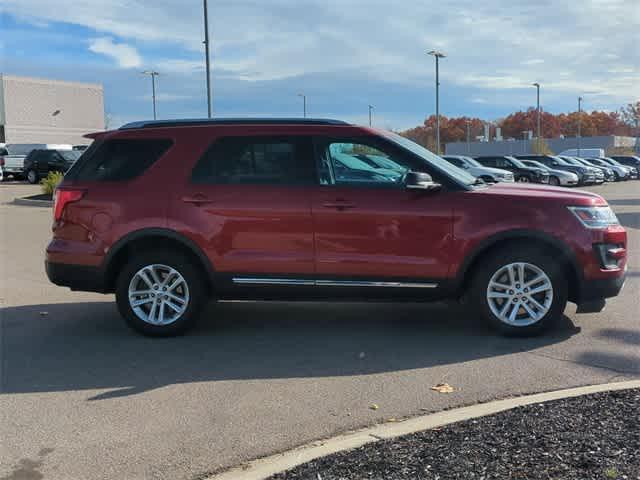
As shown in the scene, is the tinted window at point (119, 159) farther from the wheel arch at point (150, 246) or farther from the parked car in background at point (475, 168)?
the parked car in background at point (475, 168)

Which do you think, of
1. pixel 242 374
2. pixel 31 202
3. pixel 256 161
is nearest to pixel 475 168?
pixel 31 202

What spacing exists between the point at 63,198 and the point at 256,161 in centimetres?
182

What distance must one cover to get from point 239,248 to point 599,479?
3.77 metres

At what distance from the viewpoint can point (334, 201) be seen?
612 cm

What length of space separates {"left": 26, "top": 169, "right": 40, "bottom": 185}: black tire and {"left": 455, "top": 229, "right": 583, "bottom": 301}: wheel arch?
102 ft

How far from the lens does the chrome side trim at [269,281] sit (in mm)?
6211

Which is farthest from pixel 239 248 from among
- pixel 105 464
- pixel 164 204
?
pixel 105 464

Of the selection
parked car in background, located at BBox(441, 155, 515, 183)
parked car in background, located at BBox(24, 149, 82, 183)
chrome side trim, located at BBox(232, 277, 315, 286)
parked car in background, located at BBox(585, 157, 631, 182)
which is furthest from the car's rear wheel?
parked car in background, located at BBox(585, 157, 631, 182)

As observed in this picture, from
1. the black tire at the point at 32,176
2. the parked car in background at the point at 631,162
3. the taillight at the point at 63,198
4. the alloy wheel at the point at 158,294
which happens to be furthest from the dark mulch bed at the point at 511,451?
the parked car in background at the point at 631,162

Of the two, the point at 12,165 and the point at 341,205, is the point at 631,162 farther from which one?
the point at 341,205

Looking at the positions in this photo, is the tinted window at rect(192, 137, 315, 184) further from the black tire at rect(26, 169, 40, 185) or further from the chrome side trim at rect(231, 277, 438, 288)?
the black tire at rect(26, 169, 40, 185)

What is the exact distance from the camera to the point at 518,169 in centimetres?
3216

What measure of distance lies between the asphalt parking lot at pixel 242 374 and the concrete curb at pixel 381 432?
124 mm

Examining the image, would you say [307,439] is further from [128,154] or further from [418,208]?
[128,154]
